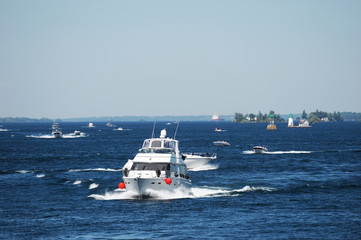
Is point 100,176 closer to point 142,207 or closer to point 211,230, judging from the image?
point 142,207

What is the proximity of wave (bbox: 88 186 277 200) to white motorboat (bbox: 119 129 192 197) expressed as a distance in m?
0.34

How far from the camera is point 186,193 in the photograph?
56.0 m

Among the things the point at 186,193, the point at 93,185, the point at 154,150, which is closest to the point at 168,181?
the point at 186,193

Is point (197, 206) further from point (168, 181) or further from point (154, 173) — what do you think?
point (154, 173)

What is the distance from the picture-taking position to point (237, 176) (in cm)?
7725

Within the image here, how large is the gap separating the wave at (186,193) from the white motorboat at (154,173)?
0.34 meters

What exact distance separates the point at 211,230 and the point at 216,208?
9242 mm

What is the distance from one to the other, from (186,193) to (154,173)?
5.43 meters

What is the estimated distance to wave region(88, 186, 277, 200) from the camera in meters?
52.7

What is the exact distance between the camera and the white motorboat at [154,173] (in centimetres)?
5128

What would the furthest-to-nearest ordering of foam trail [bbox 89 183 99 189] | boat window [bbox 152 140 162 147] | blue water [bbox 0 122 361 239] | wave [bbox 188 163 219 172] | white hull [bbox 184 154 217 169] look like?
wave [bbox 188 163 219 172] → white hull [bbox 184 154 217 169] → foam trail [bbox 89 183 99 189] → boat window [bbox 152 140 162 147] → blue water [bbox 0 122 361 239]

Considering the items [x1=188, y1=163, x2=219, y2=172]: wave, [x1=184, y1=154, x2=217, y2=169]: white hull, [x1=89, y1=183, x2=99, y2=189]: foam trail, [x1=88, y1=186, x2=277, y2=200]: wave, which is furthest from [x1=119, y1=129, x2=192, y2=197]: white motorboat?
[x1=188, y1=163, x2=219, y2=172]: wave

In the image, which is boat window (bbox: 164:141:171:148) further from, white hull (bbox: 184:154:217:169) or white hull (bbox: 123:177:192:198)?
white hull (bbox: 184:154:217:169)

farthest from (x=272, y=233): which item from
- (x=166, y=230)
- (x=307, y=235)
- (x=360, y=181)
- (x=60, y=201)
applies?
(x=360, y=181)
